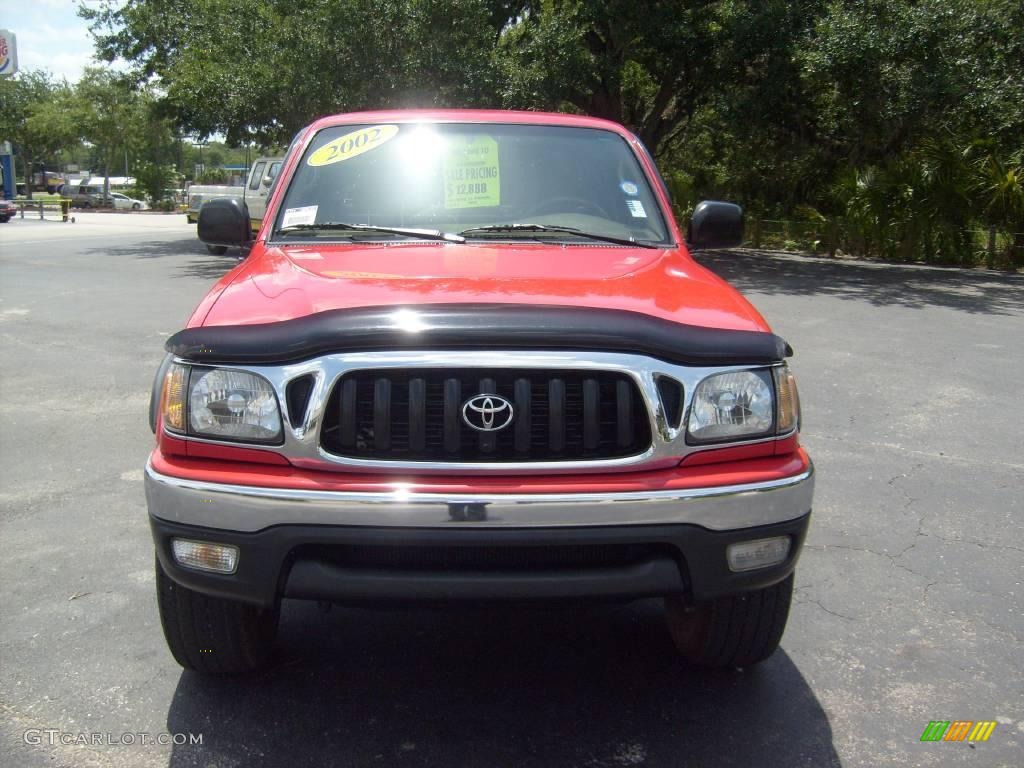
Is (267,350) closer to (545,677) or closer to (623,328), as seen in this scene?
(623,328)

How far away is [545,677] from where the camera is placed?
10.1 feet

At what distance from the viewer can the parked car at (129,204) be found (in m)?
51.9

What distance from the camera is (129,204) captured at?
175 feet

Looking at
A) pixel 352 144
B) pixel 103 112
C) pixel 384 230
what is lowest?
pixel 384 230

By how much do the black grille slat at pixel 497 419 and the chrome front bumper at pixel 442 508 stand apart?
15 cm

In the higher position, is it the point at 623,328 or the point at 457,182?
the point at 457,182

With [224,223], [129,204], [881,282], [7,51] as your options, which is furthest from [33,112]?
[224,223]

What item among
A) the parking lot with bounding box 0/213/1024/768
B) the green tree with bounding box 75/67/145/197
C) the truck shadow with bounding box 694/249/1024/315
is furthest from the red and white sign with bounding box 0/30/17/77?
the parking lot with bounding box 0/213/1024/768

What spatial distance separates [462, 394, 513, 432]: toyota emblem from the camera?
7.96ft

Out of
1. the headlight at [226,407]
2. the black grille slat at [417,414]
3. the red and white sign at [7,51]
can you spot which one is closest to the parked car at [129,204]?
the red and white sign at [7,51]

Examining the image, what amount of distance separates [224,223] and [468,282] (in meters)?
1.72

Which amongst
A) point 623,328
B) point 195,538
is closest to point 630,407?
point 623,328

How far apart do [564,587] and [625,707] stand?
737 mm

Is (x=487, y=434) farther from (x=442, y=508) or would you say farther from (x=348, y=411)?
(x=348, y=411)
